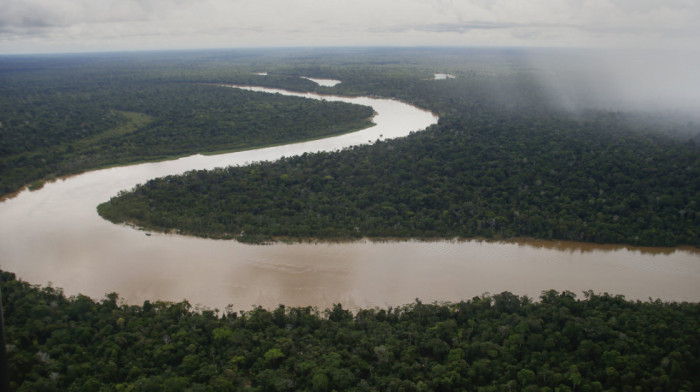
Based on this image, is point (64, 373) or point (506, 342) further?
point (506, 342)

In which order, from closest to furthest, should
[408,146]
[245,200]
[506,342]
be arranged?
1. [506,342]
2. [245,200]
3. [408,146]

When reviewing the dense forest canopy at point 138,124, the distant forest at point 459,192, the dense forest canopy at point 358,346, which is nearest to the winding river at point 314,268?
the distant forest at point 459,192

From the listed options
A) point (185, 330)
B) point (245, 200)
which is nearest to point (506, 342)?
point (185, 330)

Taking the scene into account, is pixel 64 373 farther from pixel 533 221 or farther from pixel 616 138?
pixel 616 138

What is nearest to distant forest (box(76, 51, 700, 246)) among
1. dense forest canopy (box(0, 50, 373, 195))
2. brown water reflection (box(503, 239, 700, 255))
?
brown water reflection (box(503, 239, 700, 255))

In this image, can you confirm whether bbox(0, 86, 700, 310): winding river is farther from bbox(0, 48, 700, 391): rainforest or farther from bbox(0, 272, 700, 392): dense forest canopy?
bbox(0, 272, 700, 392): dense forest canopy

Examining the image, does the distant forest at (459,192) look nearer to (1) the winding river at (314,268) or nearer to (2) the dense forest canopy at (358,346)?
(1) the winding river at (314,268)
